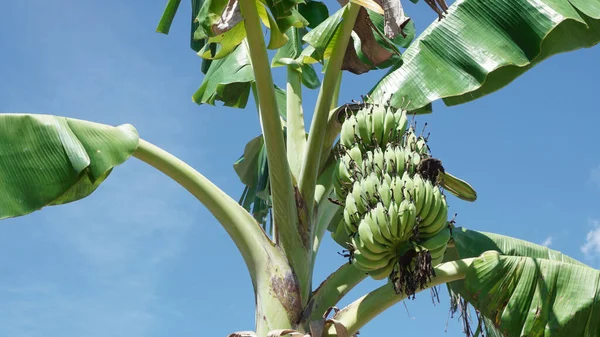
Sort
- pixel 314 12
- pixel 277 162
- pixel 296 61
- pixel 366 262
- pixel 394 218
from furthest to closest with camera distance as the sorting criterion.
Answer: pixel 314 12
pixel 296 61
pixel 277 162
pixel 366 262
pixel 394 218

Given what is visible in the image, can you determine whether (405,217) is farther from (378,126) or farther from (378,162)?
(378,126)

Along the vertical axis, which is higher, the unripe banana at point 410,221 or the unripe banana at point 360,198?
the unripe banana at point 360,198

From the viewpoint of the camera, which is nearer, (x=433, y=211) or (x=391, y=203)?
(x=391, y=203)

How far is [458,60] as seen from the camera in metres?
3.32

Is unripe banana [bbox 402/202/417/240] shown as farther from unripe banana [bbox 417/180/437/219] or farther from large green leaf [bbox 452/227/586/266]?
large green leaf [bbox 452/227/586/266]

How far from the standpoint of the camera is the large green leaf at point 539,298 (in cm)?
303

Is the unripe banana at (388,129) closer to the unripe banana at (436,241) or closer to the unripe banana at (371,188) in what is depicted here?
the unripe banana at (371,188)

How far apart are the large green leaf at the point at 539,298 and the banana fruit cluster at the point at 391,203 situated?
1.54 ft

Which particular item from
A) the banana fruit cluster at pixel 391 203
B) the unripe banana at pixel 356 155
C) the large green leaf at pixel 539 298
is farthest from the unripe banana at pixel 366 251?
the large green leaf at pixel 539 298

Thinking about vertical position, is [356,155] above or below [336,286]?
above

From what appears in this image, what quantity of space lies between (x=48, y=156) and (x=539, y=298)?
2.23 meters

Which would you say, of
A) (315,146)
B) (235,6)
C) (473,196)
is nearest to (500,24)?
(473,196)

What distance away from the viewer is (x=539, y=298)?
10.0 ft

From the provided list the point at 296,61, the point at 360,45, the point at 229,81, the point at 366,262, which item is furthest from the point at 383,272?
the point at 229,81
